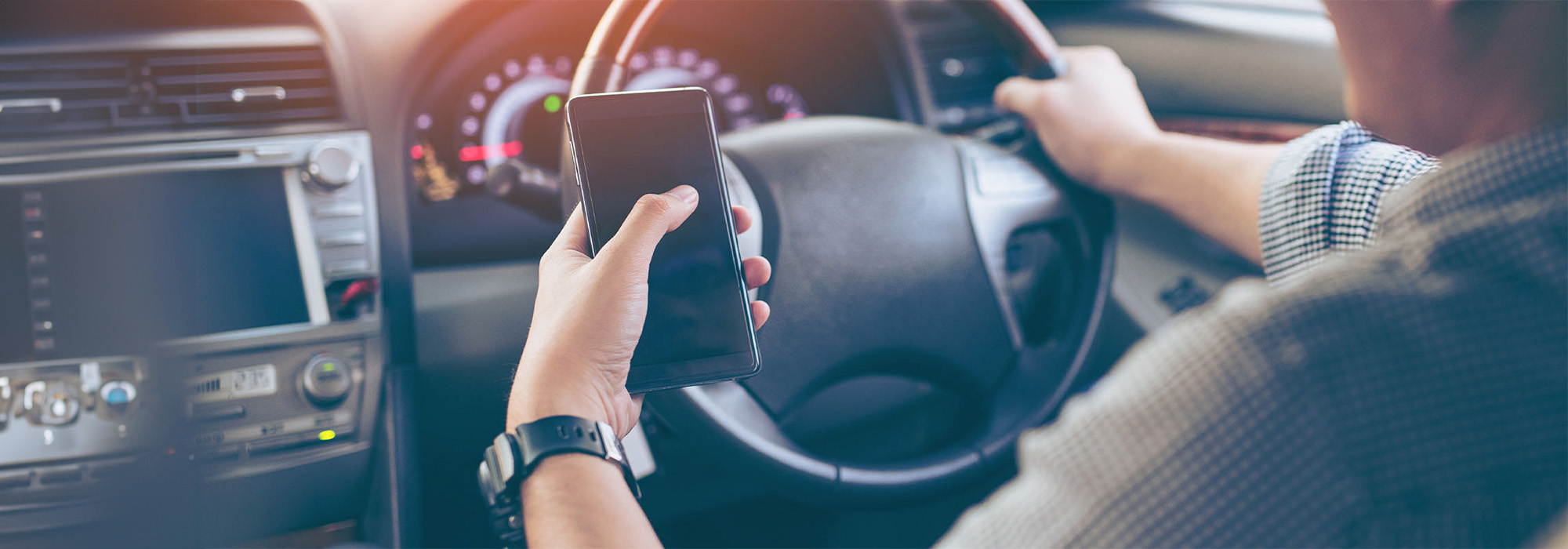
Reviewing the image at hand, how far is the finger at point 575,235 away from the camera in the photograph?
536 millimetres

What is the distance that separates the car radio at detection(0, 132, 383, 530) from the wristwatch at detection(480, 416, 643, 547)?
35cm

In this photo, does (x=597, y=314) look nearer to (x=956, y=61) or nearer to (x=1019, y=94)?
(x=1019, y=94)

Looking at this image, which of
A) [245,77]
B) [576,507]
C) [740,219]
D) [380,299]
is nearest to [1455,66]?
[740,219]

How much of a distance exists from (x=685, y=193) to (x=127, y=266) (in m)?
0.55

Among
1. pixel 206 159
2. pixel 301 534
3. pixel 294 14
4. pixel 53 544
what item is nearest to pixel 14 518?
pixel 53 544

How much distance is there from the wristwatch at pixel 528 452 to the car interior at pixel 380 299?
0.30ft

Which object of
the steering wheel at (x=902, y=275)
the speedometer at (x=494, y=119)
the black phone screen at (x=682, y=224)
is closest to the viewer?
the black phone screen at (x=682, y=224)

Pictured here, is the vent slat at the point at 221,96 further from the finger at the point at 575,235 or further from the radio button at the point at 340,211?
the finger at the point at 575,235

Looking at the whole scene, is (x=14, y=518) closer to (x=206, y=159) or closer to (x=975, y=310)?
(x=206, y=159)

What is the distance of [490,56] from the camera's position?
1.06 m

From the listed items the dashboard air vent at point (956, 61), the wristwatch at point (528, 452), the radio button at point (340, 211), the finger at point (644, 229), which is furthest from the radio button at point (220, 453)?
the dashboard air vent at point (956, 61)

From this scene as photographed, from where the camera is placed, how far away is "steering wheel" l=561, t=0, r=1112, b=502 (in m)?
0.71

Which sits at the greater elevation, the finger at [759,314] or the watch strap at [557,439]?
the finger at [759,314]

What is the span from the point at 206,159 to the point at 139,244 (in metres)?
0.09
